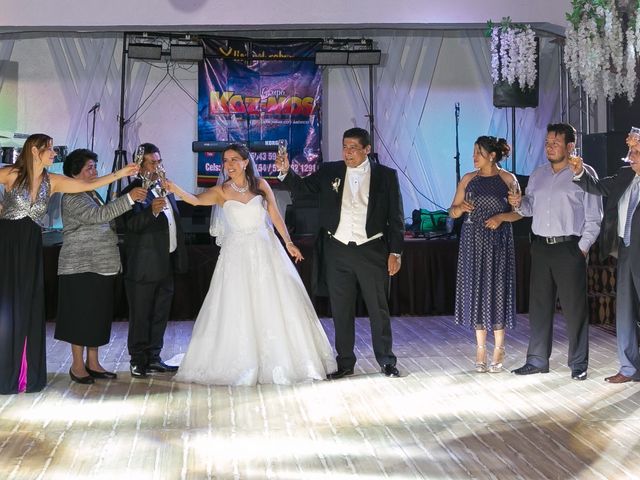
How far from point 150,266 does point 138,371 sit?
0.74m

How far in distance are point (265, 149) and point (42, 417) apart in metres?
7.33

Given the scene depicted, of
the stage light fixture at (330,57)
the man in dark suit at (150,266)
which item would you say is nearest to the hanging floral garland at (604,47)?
the stage light fixture at (330,57)

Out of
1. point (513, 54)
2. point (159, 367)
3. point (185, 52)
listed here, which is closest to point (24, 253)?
point (159, 367)

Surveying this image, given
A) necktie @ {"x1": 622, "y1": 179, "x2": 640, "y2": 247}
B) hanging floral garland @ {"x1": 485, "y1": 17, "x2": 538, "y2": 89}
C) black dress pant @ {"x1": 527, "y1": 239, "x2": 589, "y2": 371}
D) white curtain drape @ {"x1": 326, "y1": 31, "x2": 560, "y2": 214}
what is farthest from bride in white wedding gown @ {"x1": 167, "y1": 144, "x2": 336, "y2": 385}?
white curtain drape @ {"x1": 326, "y1": 31, "x2": 560, "y2": 214}

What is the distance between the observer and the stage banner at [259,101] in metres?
12.5

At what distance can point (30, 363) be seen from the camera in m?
6.17

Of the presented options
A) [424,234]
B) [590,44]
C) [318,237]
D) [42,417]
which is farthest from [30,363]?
[590,44]

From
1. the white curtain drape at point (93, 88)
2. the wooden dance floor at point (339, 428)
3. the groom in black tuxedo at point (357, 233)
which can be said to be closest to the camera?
the wooden dance floor at point (339, 428)

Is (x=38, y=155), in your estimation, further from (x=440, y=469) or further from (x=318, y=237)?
(x=440, y=469)

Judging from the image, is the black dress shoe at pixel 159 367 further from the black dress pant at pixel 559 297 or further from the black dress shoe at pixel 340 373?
the black dress pant at pixel 559 297

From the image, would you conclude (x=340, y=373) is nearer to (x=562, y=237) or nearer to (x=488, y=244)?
(x=488, y=244)

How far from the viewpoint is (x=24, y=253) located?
6.21 metres

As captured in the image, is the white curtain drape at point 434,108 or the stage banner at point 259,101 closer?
the stage banner at point 259,101

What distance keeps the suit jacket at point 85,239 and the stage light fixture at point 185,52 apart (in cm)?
608
